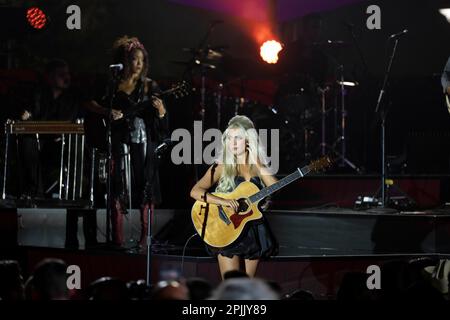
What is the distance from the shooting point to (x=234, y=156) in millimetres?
6391

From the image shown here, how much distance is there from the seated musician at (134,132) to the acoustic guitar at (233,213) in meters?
1.32

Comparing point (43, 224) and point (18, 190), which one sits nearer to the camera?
point (43, 224)

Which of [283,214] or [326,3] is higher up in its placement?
[326,3]

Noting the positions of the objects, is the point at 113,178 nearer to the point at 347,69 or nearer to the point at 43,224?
the point at 43,224

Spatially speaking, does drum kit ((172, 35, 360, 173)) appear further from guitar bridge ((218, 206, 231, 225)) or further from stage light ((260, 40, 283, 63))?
guitar bridge ((218, 206, 231, 225))

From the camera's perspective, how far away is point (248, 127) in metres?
6.39

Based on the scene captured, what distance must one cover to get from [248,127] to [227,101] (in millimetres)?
5053

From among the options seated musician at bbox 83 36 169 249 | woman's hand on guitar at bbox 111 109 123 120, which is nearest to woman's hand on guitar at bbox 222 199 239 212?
seated musician at bbox 83 36 169 249

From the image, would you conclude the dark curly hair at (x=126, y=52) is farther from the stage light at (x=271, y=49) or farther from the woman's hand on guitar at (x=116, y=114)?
the stage light at (x=271, y=49)

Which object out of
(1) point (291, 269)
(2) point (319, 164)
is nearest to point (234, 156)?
(2) point (319, 164)

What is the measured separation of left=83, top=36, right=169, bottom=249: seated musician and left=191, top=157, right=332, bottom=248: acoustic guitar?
1325mm
